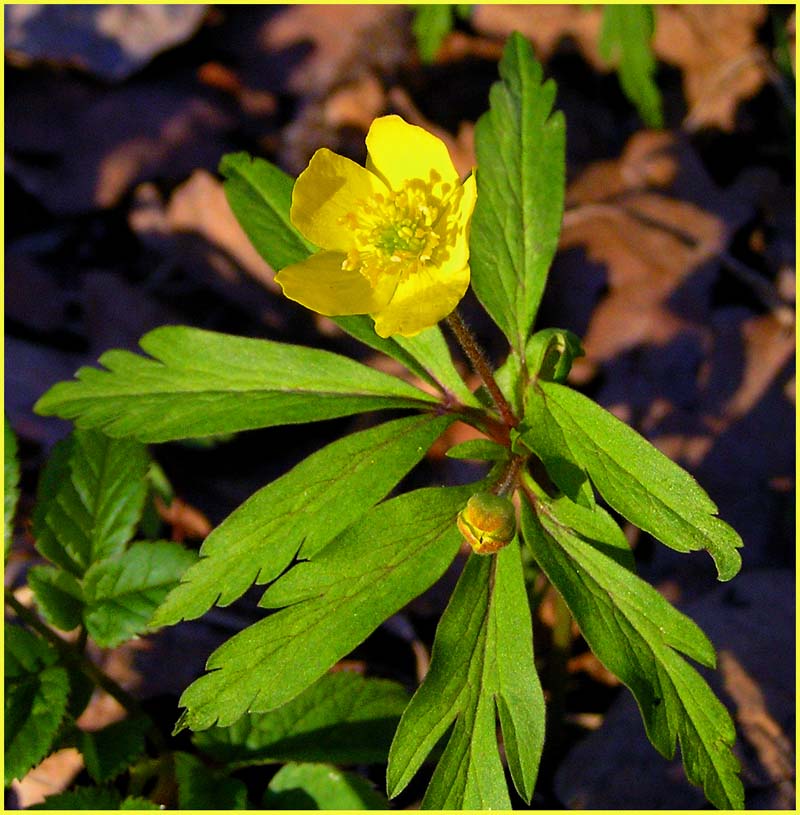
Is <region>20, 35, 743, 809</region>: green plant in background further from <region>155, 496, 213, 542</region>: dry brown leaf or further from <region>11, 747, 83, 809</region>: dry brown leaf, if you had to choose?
<region>155, 496, 213, 542</region>: dry brown leaf

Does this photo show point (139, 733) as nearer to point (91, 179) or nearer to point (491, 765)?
point (491, 765)

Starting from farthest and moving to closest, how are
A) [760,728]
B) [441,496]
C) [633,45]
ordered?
[633,45], [760,728], [441,496]

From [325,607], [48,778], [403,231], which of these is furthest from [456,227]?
[48,778]

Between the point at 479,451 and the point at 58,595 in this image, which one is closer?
the point at 479,451

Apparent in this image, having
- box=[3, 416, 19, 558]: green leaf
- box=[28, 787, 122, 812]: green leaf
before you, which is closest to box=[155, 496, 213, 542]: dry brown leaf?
box=[3, 416, 19, 558]: green leaf

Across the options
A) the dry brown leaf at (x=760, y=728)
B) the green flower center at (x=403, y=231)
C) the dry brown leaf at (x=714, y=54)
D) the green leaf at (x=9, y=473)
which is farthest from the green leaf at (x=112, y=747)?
the dry brown leaf at (x=714, y=54)

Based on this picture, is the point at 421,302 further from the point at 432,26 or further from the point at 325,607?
the point at 432,26

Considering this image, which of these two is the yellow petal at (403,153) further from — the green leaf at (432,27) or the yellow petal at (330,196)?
the green leaf at (432,27)
